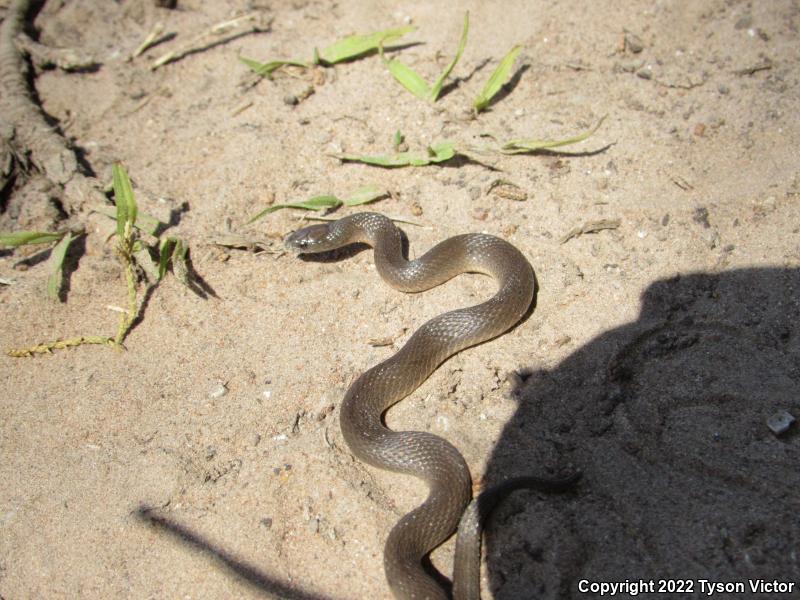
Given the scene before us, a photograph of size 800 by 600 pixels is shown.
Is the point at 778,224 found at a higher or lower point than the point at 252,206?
higher

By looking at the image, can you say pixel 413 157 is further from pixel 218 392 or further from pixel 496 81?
pixel 218 392

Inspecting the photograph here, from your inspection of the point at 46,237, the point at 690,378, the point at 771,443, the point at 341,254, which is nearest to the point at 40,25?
the point at 46,237

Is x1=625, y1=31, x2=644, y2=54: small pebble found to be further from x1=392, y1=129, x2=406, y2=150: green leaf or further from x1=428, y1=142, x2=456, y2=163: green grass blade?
x1=392, y1=129, x2=406, y2=150: green leaf

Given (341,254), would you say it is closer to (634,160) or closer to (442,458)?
(442,458)

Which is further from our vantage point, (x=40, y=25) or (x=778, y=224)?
(x=40, y=25)

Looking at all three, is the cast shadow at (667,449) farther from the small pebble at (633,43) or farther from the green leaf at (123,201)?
the green leaf at (123,201)

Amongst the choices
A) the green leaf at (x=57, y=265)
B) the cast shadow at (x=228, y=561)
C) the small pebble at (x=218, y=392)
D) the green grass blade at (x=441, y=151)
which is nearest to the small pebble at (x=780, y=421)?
the cast shadow at (x=228, y=561)

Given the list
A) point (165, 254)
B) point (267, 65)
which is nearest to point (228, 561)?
point (165, 254)
